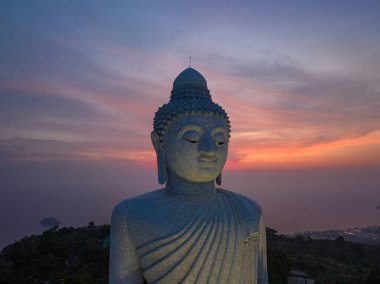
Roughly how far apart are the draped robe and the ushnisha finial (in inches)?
32.6

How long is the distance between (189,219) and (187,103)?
4.20ft

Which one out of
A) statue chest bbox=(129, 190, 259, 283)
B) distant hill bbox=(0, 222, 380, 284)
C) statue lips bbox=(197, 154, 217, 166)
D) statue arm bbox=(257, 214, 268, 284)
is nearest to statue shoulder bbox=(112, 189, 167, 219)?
statue chest bbox=(129, 190, 259, 283)

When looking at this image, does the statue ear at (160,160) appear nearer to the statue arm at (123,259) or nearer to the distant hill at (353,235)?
the statue arm at (123,259)

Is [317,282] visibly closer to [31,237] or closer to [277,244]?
[277,244]

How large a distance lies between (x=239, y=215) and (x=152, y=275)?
3.71 ft

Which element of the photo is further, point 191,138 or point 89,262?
point 89,262

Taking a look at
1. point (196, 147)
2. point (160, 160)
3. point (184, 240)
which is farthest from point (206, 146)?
point (184, 240)

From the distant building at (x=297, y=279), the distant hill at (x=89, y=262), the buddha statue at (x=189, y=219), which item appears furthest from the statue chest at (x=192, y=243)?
the distant building at (x=297, y=279)

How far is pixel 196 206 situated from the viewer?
3.93 metres

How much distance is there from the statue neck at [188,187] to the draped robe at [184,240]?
0.11 ft

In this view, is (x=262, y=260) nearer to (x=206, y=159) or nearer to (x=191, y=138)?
(x=206, y=159)

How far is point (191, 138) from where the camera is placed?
3.90 metres

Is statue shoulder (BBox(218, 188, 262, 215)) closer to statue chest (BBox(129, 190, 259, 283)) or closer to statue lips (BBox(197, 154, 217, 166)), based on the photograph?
statue chest (BBox(129, 190, 259, 283))

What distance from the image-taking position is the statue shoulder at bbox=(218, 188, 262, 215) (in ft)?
13.7
